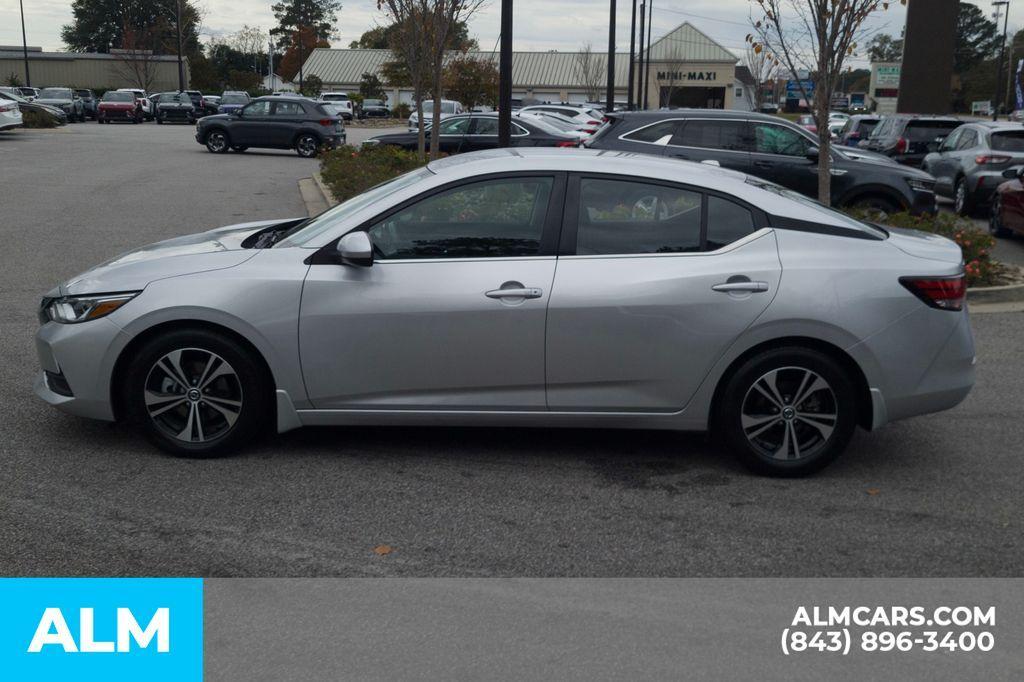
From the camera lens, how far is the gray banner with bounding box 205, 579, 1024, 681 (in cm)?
389

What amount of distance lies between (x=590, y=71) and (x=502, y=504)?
8436 centimetres

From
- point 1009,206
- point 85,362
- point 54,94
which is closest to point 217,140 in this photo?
point 1009,206

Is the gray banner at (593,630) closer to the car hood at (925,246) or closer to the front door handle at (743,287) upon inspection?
the front door handle at (743,287)

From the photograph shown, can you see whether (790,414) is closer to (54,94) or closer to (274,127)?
(274,127)

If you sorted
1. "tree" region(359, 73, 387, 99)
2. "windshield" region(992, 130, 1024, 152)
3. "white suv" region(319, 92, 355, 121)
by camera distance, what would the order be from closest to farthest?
"windshield" region(992, 130, 1024, 152)
"white suv" region(319, 92, 355, 121)
"tree" region(359, 73, 387, 99)

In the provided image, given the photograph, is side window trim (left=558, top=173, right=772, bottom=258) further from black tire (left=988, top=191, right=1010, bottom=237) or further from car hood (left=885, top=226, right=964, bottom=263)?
black tire (left=988, top=191, right=1010, bottom=237)

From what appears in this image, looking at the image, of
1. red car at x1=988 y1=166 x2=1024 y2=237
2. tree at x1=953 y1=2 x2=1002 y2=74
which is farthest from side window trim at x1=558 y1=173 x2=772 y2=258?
tree at x1=953 y1=2 x2=1002 y2=74

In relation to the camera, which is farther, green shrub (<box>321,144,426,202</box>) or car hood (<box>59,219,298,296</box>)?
green shrub (<box>321,144,426,202</box>)

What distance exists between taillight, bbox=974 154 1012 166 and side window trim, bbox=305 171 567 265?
14.9 metres

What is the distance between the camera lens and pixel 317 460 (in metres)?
6.09

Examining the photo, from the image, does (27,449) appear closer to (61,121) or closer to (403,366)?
(403,366)

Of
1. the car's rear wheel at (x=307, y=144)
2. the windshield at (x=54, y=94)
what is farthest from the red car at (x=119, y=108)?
the car's rear wheel at (x=307, y=144)

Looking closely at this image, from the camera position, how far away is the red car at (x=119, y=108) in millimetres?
58000

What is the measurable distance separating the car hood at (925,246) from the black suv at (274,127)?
2840 centimetres
